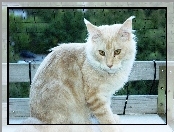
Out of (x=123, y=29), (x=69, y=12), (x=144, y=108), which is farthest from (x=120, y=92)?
(x=69, y=12)

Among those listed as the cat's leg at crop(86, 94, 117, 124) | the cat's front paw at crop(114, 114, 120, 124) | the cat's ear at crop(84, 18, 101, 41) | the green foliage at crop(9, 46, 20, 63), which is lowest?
the cat's front paw at crop(114, 114, 120, 124)

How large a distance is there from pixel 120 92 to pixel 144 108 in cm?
18

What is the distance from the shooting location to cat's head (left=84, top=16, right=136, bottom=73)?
85.3 inches

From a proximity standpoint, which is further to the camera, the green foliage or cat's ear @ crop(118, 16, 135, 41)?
the green foliage

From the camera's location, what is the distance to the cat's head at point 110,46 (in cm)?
217

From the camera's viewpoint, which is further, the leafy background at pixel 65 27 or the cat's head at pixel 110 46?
the leafy background at pixel 65 27

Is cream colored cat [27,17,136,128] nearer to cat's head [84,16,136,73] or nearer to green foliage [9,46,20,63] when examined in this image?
cat's head [84,16,136,73]

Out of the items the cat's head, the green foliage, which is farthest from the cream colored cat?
the green foliage

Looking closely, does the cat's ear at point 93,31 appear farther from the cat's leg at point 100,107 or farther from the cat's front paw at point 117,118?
the cat's front paw at point 117,118

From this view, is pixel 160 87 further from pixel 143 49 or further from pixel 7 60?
pixel 7 60

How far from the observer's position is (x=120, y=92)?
2.30m

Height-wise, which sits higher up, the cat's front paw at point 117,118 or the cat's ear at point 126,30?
the cat's ear at point 126,30

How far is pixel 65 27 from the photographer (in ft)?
7.50

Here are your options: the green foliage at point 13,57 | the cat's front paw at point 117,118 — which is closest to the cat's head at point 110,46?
the cat's front paw at point 117,118
